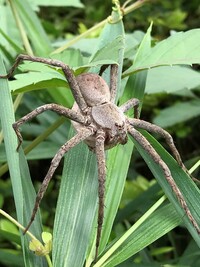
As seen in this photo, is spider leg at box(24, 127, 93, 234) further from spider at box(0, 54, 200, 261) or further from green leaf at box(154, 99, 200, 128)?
green leaf at box(154, 99, 200, 128)

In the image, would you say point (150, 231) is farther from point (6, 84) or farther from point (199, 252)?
point (6, 84)

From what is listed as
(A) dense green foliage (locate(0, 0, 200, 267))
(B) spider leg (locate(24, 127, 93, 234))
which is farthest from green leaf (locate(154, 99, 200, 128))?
(B) spider leg (locate(24, 127, 93, 234))

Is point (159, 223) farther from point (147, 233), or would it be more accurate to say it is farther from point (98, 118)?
point (98, 118)

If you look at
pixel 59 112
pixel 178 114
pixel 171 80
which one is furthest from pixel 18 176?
pixel 178 114

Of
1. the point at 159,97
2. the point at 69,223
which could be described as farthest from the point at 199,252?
the point at 159,97

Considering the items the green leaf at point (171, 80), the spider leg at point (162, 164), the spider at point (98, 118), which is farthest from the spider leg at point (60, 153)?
the green leaf at point (171, 80)

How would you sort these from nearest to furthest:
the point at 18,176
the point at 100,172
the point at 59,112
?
the point at 18,176 → the point at 100,172 → the point at 59,112
